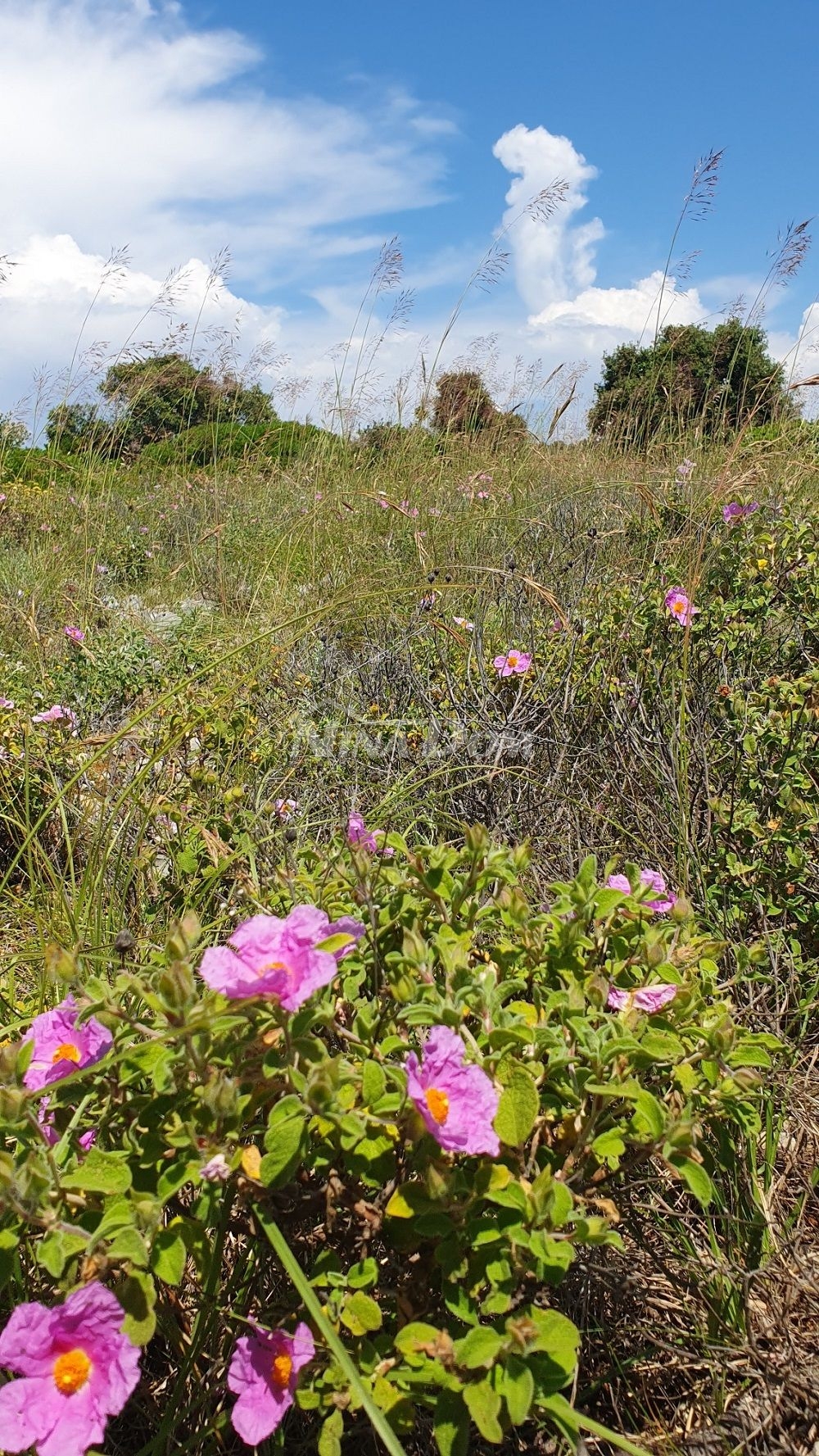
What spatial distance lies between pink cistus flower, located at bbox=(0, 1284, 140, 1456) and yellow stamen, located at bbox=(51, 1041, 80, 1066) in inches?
9.1

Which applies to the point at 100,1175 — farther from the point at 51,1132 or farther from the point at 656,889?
the point at 656,889

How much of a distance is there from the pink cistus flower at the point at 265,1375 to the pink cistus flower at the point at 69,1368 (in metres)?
0.12

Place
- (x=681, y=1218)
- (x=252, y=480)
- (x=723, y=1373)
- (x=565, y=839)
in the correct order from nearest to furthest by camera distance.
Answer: (x=723, y=1373)
(x=681, y=1218)
(x=565, y=839)
(x=252, y=480)

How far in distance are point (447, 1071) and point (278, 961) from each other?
0.18 m

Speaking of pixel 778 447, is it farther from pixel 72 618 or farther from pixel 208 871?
pixel 208 871

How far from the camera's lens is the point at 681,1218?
3.88ft

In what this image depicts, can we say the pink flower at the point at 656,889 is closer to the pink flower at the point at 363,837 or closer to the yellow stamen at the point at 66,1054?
the pink flower at the point at 363,837

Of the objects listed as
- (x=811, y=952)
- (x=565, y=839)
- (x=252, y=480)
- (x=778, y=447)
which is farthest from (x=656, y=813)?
(x=252, y=480)

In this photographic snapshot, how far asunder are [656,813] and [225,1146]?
1.29 meters

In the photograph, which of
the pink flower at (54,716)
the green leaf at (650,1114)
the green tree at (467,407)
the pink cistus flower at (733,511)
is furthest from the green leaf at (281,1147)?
the green tree at (467,407)

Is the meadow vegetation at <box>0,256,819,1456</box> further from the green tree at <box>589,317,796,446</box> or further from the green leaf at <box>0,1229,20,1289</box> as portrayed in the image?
the green tree at <box>589,317,796,446</box>

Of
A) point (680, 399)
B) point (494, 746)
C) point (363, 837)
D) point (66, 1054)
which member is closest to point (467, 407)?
point (680, 399)

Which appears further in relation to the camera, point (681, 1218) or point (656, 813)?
point (656, 813)

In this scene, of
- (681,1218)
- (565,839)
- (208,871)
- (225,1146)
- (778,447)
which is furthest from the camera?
(778,447)
